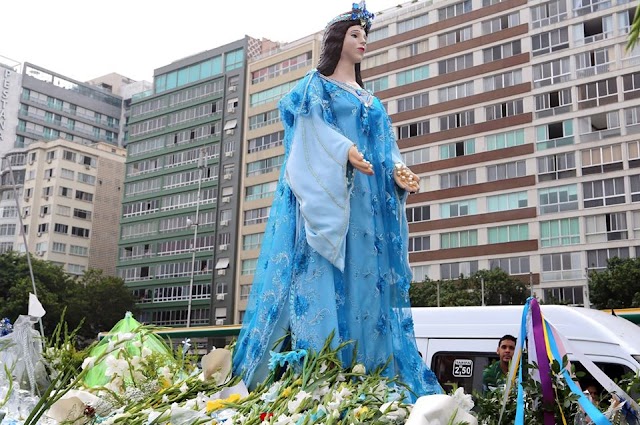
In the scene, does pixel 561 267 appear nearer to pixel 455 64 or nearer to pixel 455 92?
pixel 455 92

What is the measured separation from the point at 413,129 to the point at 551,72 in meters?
9.95

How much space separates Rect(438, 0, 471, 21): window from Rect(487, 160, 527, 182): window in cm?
1136

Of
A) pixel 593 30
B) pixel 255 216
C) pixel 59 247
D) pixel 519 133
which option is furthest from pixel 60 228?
pixel 593 30

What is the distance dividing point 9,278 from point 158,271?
13980 mm

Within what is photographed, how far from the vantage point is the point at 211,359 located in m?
3.51

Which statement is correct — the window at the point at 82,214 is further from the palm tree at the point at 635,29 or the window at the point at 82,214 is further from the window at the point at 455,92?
the palm tree at the point at 635,29

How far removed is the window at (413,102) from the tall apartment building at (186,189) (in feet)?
52.4

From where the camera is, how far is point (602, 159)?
4056cm

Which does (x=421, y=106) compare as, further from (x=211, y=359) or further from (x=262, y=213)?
(x=211, y=359)

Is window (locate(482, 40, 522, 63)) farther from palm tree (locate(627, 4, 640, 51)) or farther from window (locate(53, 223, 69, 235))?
window (locate(53, 223, 69, 235))

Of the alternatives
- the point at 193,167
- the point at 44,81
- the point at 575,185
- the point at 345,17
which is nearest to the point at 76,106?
the point at 44,81

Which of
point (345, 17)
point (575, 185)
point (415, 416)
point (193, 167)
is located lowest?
point (415, 416)

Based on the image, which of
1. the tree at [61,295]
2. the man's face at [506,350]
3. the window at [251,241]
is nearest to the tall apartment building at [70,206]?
the tree at [61,295]

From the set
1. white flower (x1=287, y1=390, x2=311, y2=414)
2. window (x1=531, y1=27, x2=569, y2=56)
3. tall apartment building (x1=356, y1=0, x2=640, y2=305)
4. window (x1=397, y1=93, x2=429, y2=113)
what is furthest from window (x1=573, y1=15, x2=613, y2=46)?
white flower (x1=287, y1=390, x2=311, y2=414)
